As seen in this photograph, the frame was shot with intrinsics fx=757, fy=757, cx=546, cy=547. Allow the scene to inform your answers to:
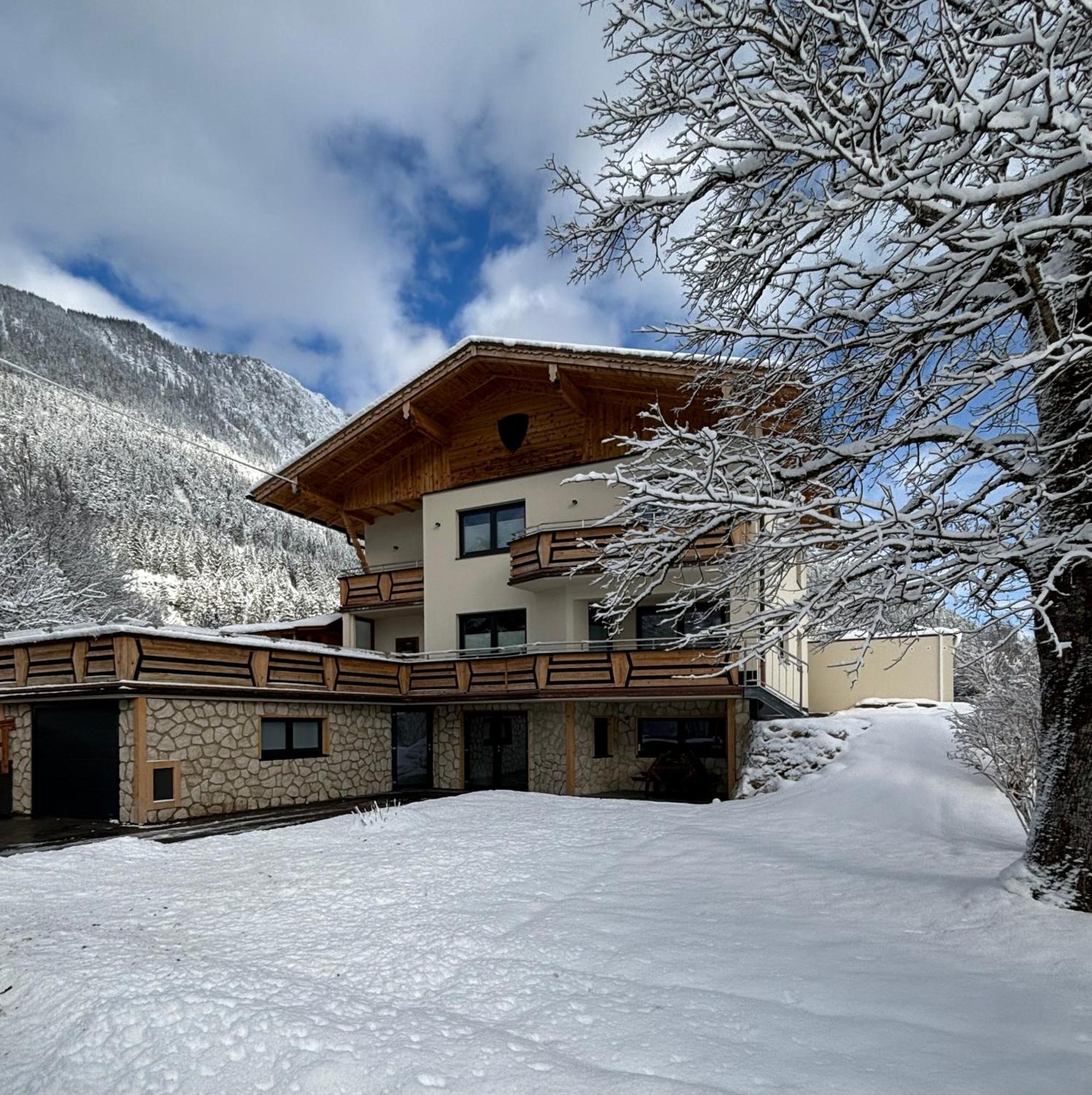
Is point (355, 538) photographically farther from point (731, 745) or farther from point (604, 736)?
point (731, 745)

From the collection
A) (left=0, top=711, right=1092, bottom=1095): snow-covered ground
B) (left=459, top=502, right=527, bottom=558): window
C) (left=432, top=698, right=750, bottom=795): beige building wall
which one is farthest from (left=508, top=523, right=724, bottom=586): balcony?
(left=0, top=711, right=1092, bottom=1095): snow-covered ground

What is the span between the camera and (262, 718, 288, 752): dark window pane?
1484cm

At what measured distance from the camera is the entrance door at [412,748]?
18.7 meters

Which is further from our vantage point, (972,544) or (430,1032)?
(972,544)

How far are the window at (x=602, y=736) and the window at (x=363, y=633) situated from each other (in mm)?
7060

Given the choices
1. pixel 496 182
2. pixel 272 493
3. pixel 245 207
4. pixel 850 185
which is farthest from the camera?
pixel 245 207

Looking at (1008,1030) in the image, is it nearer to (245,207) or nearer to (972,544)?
(972,544)

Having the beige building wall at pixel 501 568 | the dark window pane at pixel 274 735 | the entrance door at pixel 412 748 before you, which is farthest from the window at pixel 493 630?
the dark window pane at pixel 274 735

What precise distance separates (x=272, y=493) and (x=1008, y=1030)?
2101cm

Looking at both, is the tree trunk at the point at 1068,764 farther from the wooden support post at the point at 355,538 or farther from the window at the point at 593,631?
the wooden support post at the point at 355,538

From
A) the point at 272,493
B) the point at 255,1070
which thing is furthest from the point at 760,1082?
the point at 272,493

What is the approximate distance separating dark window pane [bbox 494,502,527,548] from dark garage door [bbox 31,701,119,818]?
931cm

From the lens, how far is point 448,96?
11078mm

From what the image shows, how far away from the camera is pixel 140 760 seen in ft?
40.3
